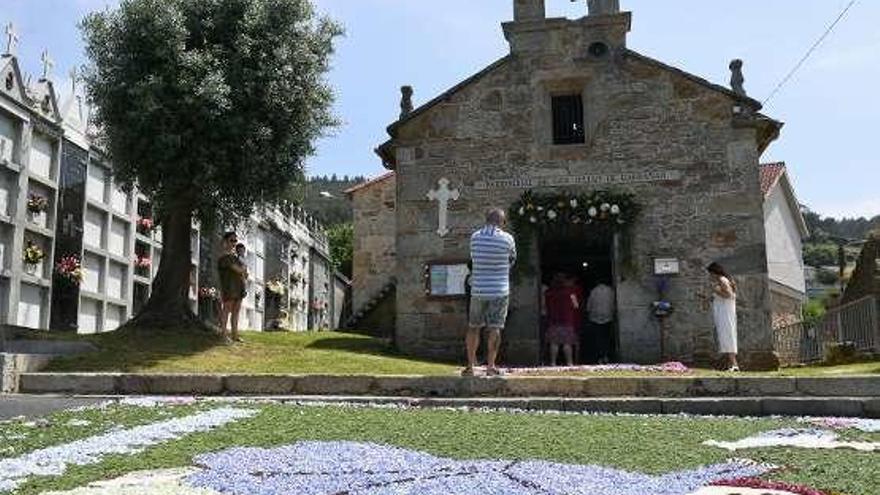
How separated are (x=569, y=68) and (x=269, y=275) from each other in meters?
17.6

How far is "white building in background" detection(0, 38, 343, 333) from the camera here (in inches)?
695

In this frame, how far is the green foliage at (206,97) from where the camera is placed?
1583 cm

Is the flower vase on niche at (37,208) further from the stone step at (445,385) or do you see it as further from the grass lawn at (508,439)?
the grass lawn at (508,439)

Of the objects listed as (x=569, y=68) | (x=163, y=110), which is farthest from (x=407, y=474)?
(x=569, y=68)

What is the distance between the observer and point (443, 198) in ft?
62.0

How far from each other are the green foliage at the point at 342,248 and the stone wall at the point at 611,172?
149 ft

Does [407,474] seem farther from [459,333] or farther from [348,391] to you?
[459,333]

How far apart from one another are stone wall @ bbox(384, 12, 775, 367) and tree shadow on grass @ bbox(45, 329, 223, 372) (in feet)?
17.1

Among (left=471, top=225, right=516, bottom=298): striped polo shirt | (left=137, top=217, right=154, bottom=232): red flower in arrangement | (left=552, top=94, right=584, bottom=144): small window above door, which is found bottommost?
(left=471, top=225, right=516, bottom=298): striped polo shirt

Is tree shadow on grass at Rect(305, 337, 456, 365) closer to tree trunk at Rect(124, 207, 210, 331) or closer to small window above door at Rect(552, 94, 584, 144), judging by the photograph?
tree trunk at Rect(124, 207, 210, 331)

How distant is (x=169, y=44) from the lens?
15.9m

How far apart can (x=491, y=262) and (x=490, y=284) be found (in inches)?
11.3

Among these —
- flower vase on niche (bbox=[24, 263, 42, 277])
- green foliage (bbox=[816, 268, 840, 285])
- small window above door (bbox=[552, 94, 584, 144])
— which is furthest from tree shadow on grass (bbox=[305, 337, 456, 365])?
green foliage (bbox=[816, 268, 840, 285])

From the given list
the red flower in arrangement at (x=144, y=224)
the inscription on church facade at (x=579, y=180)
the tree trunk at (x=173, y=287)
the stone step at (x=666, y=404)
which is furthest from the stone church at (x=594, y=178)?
the stone step at (x=666, y=404)
